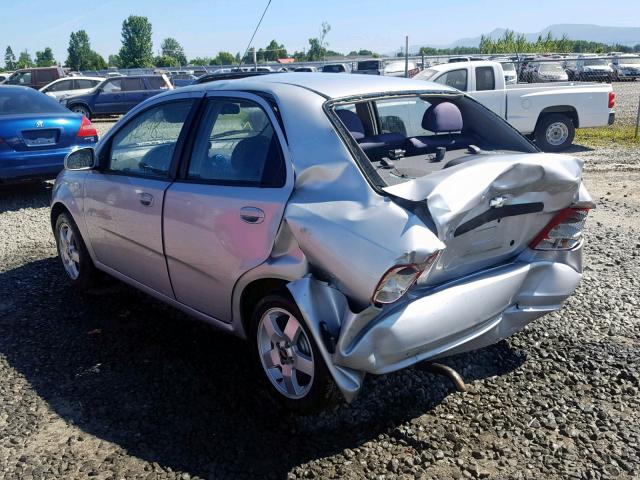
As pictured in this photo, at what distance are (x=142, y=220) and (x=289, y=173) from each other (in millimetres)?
1389

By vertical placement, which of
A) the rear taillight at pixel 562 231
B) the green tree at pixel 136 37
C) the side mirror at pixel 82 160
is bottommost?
the rear taillight at pixel 562 231

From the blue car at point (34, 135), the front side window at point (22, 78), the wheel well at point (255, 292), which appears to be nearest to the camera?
the wheel well at point (255, 292)

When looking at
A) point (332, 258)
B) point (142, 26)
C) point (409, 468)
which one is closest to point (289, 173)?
point (332, 258)

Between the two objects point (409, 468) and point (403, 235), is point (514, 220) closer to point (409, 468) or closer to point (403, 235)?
point (403, 235)

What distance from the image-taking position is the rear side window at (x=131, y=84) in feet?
74.0

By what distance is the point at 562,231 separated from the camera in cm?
352

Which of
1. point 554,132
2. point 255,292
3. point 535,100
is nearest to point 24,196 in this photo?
point 255,292

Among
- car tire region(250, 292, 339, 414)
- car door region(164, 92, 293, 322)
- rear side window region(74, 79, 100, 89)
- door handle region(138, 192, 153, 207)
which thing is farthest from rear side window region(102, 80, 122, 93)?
car tire region(250, 292, 339, 414)

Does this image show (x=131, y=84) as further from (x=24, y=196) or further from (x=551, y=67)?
(x=551, y=67)

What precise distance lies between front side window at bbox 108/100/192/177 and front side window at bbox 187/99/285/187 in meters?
0.26

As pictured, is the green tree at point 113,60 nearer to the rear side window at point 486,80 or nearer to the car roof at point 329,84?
the rear side window at point 486,80

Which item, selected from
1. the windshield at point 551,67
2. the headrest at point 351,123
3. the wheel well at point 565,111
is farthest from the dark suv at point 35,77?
the headrest at point 351,123

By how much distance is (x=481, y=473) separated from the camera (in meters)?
2.87

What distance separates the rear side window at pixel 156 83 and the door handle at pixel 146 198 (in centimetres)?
1998
